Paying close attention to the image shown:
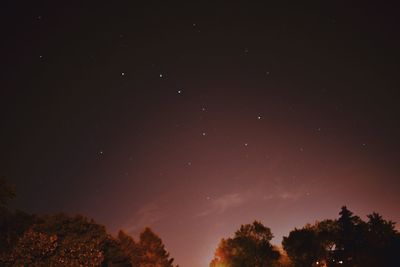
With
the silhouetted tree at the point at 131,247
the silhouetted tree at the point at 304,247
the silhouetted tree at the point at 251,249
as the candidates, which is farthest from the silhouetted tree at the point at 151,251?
the silhouetted tree at the point at 304,247

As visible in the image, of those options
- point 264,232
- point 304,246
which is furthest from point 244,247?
point 304,246

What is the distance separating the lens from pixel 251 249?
226 feet

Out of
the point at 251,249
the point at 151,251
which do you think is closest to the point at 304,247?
the point at 251,249

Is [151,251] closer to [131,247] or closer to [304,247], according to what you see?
[131,247]

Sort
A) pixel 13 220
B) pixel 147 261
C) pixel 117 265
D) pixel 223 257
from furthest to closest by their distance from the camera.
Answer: pixel 223 257 → pixel 147 261 → pixel 117 265 → pixel 13 220

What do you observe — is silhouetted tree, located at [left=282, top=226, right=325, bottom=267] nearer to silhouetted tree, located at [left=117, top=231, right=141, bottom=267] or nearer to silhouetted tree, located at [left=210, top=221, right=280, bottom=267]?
silhouetted tree, located at [left=210, top=221, right=280, bottom=267]

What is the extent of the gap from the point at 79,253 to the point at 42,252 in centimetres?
276

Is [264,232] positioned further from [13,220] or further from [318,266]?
[13,220]

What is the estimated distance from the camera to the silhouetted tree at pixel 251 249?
6750 cm

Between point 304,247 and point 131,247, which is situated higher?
point 131,247

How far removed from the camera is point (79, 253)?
2795cm

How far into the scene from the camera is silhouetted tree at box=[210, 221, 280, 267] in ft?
221

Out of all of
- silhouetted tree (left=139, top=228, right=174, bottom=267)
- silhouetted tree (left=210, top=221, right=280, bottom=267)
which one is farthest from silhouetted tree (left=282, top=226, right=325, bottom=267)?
silhouetted tree (left=139, top=228, right=174, bottom=267)

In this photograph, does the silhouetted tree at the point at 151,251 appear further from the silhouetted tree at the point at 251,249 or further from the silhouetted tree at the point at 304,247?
the silhouetted tree at the point at 304,247
